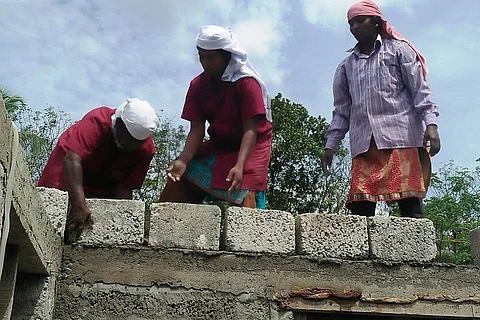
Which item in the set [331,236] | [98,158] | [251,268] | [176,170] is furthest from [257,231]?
[98,158]

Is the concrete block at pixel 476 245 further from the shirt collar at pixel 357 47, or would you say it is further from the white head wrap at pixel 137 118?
the white head wrap at pixel 137 118

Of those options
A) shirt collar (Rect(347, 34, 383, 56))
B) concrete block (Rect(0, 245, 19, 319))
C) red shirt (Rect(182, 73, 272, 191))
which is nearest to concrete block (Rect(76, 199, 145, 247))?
red shirt (Rect(182, 73, 272, 191))

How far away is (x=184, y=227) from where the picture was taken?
412 cm

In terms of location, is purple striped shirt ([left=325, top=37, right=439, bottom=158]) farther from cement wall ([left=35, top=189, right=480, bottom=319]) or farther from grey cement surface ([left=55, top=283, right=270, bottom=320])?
grey cement surface ([left=55, top=283, right=270, bottom=320])

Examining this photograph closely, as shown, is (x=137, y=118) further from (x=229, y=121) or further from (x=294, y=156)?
(x=294, y=156)

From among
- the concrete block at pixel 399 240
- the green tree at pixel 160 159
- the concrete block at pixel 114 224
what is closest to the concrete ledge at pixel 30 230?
the concrete block at pixel 114 224

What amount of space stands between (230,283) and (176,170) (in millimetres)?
877

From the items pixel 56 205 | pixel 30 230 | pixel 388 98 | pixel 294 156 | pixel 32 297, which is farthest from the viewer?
pixel 294 156

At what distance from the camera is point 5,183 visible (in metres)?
2.33

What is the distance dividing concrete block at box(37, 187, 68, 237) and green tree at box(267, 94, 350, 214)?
10179 mm

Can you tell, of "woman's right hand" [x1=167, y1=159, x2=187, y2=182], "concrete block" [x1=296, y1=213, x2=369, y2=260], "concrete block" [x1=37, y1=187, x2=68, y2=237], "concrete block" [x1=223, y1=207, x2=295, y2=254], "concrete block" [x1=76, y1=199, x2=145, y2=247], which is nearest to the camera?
"concrete block" [x1=37, y1=187, x2=68, y2=237]

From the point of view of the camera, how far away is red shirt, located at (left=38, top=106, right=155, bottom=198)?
4.29 metres

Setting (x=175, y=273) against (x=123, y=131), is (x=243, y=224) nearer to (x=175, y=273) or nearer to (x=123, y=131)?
(x=175, y=273)

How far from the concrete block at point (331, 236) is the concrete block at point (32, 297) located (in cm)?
155
